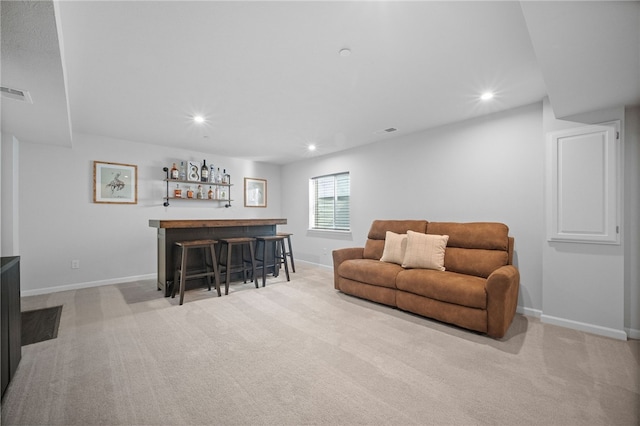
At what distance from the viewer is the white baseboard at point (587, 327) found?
247 cm

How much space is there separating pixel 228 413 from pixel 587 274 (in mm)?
3340

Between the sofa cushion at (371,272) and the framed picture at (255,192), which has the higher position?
the framed picture at (255,192)

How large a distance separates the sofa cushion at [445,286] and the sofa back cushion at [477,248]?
144 mm

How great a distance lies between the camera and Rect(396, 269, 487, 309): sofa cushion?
2.53 m

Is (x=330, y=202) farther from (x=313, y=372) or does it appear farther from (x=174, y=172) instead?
(x=313, y=372)

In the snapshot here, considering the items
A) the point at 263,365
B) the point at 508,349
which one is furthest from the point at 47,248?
the point at 508,349

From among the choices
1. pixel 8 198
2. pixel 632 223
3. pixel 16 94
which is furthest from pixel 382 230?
pixel 8 198

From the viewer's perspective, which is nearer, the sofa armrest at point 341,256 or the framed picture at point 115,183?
the sofa armrest at point 341,256

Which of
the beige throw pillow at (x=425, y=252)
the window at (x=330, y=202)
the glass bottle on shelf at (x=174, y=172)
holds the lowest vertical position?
the beige throw pillow at (x=425, y=252)

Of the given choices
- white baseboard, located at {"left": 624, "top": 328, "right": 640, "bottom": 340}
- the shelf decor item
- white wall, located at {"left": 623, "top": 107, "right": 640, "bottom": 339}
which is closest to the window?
the shelf decor item

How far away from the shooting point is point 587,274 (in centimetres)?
265

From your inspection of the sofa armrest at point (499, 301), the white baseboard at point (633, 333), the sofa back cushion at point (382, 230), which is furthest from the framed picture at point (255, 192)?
the white baseboard at point (633, 333)

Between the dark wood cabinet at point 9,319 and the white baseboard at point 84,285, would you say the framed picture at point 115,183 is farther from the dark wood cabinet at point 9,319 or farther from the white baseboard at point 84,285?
the dark wood cabinet at point 9,319

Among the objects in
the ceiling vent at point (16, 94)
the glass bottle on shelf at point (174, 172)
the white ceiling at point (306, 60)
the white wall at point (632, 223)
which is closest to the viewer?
the white ceiling at point (306, 60)
